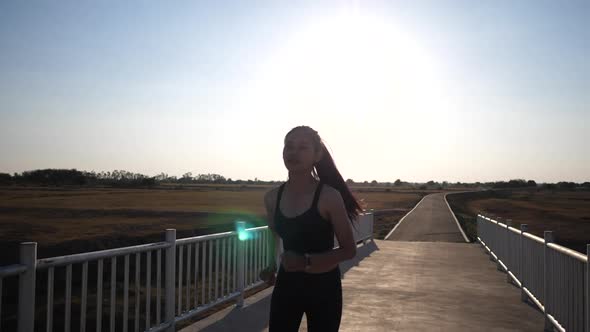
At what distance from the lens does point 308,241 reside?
2768mm

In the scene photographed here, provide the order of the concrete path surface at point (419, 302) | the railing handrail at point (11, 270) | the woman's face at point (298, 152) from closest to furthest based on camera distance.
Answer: the woman's face at point (298, 152) < the railing handrail at point (11, 270) < the concrete path surface at point (419, 302)

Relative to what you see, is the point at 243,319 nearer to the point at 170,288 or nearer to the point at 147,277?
the point at 170,288

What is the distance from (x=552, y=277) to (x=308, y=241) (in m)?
4.54

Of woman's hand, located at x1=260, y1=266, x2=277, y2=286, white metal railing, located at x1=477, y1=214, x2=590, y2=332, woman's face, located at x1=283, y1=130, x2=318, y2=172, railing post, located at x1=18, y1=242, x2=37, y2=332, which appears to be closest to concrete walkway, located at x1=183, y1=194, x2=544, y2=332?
white metal railing, located at x1=477, y1=214, x2=590, y2=332

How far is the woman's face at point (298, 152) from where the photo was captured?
2.91 metres

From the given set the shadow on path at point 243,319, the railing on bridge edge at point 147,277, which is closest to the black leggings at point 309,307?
the railing on bridge edge at point 147,277

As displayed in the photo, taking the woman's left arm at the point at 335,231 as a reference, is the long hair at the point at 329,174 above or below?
above

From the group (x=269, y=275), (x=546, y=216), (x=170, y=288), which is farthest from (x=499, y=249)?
(x=546, y=216)

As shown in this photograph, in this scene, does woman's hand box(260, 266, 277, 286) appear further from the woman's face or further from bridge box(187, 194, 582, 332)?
bridge box(187, 194, 582, 332)

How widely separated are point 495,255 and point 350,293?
5.53 m

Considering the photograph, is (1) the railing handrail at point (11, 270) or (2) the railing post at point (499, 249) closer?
(1) the railing handrail at point (11, 270)

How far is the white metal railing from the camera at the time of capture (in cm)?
480

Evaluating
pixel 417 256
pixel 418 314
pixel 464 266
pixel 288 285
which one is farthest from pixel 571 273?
pixel 417 256

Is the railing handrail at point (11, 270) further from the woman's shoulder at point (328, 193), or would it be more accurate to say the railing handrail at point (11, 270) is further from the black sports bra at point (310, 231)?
the woman's shoulder at point (328, 193)
